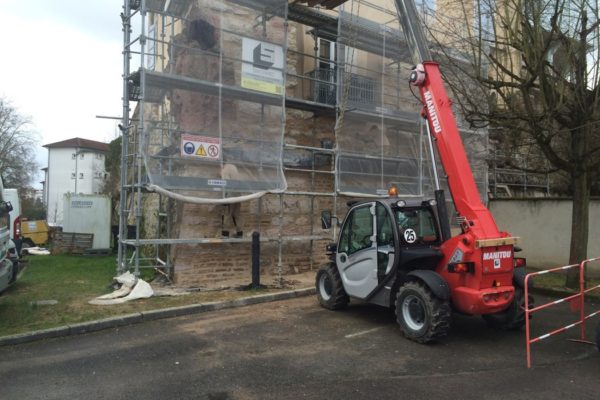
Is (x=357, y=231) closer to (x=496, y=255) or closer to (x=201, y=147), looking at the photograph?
(x=496, y=255)

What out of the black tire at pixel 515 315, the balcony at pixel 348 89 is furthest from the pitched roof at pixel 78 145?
the black tire at pixel 515 315

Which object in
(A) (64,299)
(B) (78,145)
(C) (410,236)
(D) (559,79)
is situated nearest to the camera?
(C) (410,236)

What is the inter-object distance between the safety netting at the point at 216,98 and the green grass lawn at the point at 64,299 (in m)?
2.06

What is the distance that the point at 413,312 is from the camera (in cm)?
634

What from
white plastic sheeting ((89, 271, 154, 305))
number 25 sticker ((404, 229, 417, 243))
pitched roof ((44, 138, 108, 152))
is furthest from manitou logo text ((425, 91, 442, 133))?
pitched roof ((44, 138, 108, 152))

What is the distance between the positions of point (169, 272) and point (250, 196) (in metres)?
2.43

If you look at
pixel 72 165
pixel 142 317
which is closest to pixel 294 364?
pixel 142 317

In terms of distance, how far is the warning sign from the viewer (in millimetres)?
9469

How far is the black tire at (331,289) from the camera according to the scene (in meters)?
7.88

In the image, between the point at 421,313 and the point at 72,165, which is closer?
the point at 421,313

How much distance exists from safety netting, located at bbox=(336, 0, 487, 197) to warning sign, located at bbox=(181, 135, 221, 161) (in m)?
3.31

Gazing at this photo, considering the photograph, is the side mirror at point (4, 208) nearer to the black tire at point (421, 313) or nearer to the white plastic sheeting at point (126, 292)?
the white plastic sheeting at point (126, 292)

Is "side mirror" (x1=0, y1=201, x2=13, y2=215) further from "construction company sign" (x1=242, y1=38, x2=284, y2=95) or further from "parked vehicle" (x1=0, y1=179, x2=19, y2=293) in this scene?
"construction company sign" (x1=242, y1=38, x2=284, y2=95)

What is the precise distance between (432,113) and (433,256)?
82.6 inches
